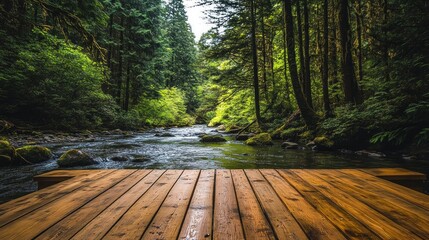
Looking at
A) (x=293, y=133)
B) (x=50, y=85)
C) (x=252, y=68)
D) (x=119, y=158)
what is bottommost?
(x=119, y=158)

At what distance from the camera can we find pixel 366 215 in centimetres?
176

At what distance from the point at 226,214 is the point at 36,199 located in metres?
1.87

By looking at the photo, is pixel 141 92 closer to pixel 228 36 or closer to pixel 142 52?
pixel 142 52

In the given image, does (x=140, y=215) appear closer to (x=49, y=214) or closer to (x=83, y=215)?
(x=83, y=215)

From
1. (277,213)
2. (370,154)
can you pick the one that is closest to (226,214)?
(277,213)

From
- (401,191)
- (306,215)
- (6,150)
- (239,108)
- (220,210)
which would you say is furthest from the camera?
(239,108)

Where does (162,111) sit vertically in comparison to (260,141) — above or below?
above

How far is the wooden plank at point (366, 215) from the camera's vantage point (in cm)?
148

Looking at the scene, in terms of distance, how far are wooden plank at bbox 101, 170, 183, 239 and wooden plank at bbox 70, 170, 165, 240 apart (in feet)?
0.15

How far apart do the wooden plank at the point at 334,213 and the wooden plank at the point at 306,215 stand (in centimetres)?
5

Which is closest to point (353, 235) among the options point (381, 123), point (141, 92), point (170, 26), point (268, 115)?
point (381, 123)

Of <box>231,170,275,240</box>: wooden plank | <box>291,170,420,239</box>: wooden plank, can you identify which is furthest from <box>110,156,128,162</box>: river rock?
<box>291,170,420,239</box>: wooden plank

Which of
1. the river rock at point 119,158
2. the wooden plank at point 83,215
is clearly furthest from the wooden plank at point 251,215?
the river rock at point 119,158

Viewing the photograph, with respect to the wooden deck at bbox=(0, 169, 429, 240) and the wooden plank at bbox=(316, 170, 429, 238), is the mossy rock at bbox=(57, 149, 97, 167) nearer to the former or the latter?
the wooden deck at bbox=(0, 169, 429, 240)
